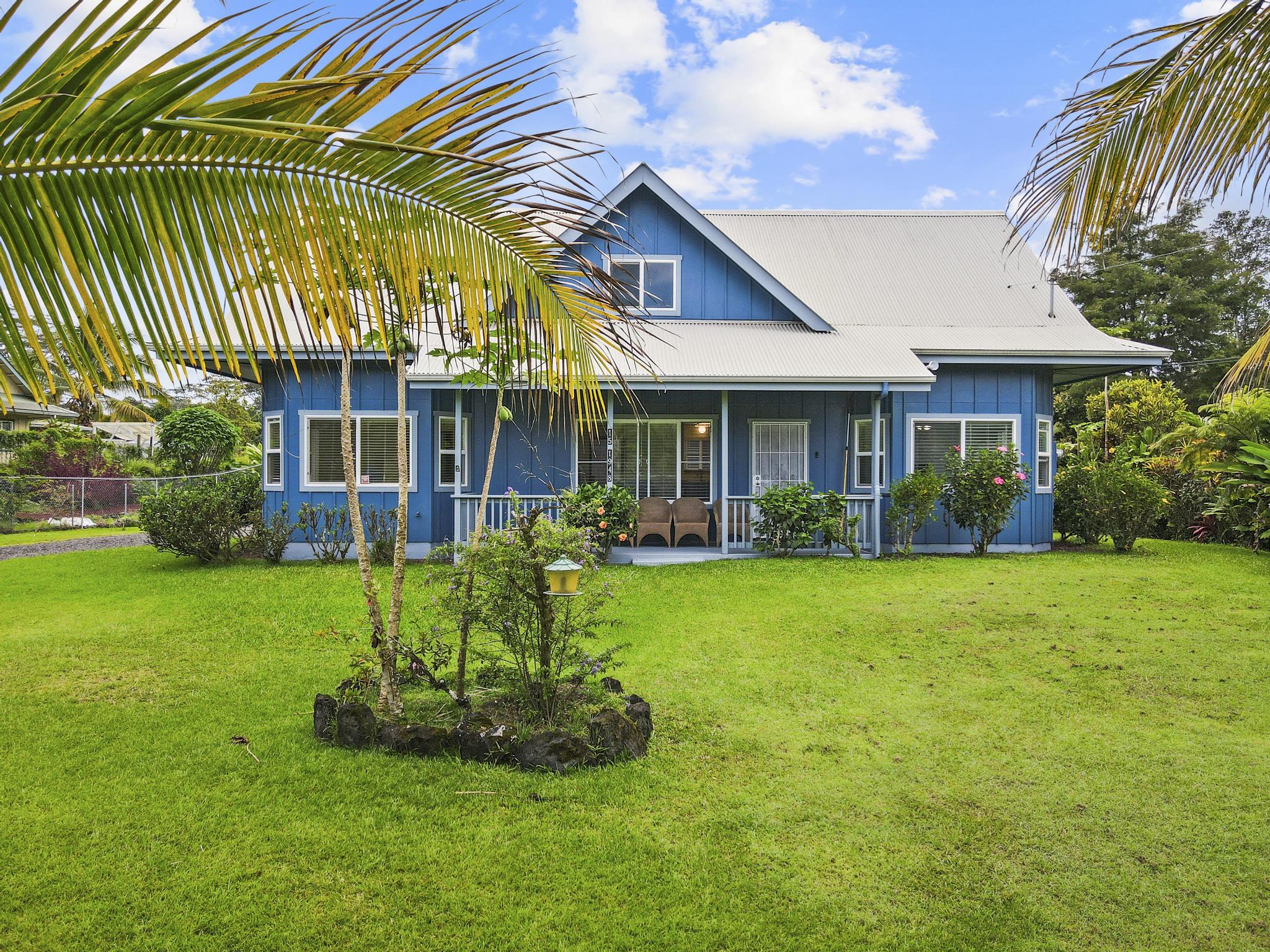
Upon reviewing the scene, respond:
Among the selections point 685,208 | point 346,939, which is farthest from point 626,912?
point 685,208

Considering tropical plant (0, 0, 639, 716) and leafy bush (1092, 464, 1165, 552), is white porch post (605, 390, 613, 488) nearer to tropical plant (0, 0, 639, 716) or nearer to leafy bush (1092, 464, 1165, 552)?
leafy bush (1092, 464, 1165, 552)

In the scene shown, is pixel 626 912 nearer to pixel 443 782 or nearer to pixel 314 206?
pixel 443 782

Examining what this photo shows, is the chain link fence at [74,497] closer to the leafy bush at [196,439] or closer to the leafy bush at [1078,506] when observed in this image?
the leafy bush at [196,439]

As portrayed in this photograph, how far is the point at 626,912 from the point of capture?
11.0 feet

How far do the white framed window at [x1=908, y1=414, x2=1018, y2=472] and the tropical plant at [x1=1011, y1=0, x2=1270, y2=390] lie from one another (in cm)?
1129

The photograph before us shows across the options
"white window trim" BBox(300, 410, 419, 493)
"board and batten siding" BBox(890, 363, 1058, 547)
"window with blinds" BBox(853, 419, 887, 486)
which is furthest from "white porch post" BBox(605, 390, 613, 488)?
"board and batten siding" BBox(890, 363, 1058, 547)

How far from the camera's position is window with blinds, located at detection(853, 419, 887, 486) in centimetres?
1416

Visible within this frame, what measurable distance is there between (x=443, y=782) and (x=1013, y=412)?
41.0ft

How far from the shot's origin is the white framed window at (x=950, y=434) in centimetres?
1395

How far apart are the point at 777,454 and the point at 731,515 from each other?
55.4 inches

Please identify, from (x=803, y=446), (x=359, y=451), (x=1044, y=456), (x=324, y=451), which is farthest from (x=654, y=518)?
(x=1044, y=456)

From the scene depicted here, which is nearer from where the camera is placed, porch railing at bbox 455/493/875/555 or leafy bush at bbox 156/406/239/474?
porch railing at bbox 455/493/875/555

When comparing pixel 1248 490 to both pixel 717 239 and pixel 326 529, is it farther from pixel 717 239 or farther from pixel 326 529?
pixel 326 529

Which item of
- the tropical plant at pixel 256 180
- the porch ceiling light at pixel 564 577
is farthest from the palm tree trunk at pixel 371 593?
the tropical plant at pixel 256 180
